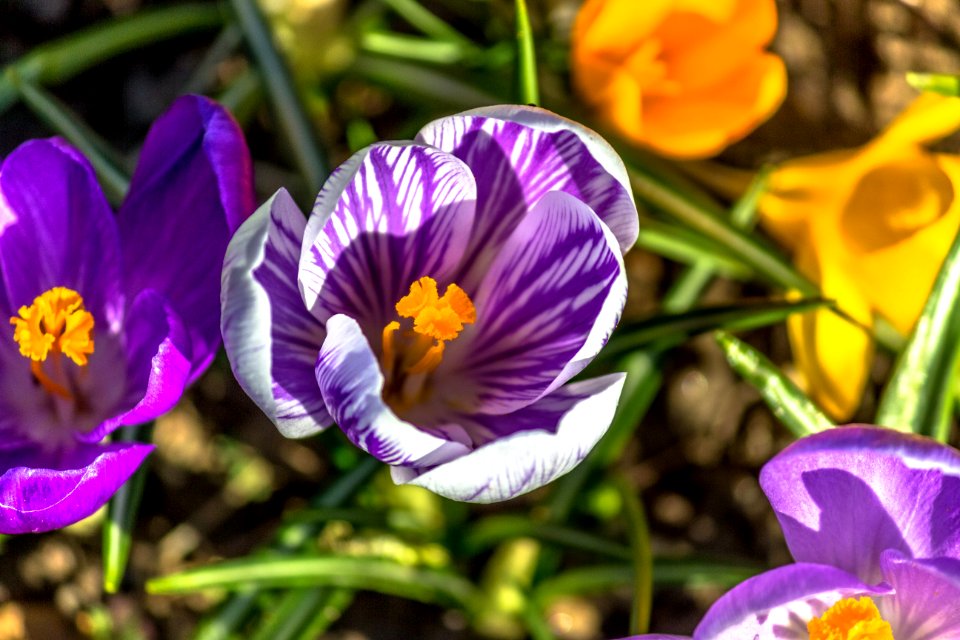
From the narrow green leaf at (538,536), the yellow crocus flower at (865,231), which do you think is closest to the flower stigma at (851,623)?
the narrow green leaf at (538,536)

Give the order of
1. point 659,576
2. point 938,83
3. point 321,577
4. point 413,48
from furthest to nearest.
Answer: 1. point 413,48
2. point 659,576
3. point 321,577
4. point 938,83

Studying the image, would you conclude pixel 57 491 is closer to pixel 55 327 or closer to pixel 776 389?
pixel 55 327

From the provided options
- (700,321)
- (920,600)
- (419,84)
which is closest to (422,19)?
(419,84)

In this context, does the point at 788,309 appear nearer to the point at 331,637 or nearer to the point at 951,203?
the point at 951,203

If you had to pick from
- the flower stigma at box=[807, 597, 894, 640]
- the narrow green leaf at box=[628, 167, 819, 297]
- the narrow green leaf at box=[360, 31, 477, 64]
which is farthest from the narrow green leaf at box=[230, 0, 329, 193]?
the flower stigma at box=[807, 597, 894, 640]

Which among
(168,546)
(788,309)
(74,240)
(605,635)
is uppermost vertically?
(74,240)

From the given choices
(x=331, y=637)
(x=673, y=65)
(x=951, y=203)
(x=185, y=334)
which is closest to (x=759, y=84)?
(x=673, y=65)
